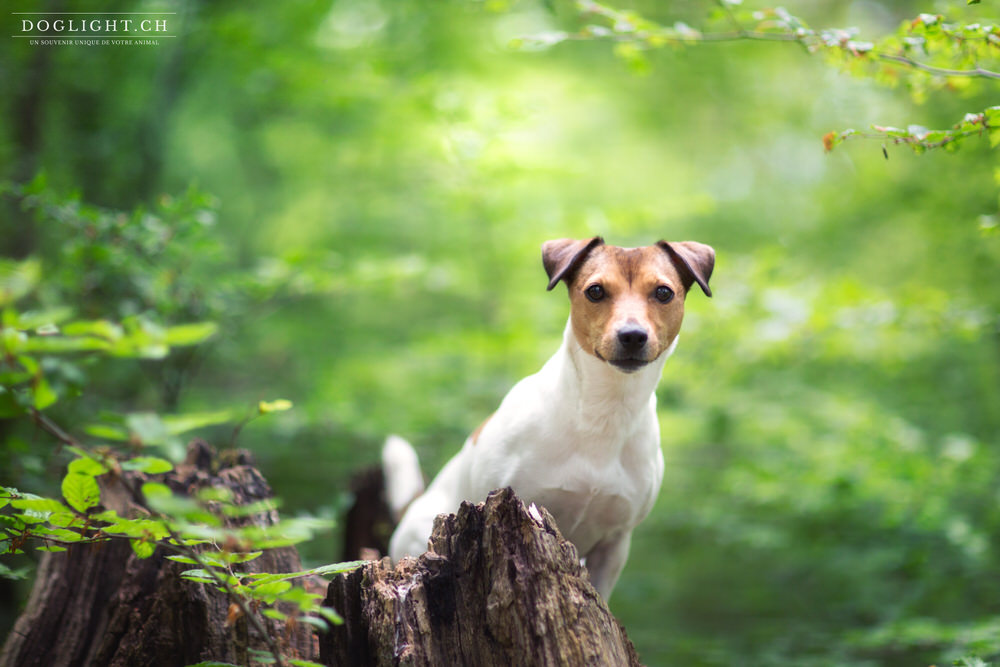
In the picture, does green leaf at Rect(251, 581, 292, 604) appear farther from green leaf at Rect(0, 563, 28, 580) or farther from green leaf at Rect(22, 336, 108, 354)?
green leaf at Rect(0, 563, 28, 580)

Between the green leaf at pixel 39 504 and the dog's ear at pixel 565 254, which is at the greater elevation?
the dog's ear at pixel 565 254

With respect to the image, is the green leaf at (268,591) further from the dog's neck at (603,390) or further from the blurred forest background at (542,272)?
the blurred forest background at (542,272)

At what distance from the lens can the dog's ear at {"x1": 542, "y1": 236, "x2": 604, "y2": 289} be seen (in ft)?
9.77

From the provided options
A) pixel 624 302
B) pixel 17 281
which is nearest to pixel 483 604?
pixel 624 302

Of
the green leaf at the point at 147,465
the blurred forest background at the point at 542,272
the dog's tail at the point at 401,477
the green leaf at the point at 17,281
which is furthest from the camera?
the blurred forest background at the point at 542,272

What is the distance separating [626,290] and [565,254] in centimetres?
34

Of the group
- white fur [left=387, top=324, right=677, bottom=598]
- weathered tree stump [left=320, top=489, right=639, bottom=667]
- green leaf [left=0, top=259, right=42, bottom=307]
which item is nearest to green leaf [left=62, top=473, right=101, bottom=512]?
green leaf [left=0, top=259, right=42, bottom=307]

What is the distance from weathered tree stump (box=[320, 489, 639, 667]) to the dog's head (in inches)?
26.8

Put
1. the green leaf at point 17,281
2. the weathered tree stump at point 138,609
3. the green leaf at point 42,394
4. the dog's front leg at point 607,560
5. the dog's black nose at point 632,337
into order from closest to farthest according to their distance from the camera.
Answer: the green leaf at point 17,281 → the green leaf at point 42,394 → the dog's black nose at point 632,337 → the weathered tree stump at point 138,609 → the dog's front leg at point 607,560

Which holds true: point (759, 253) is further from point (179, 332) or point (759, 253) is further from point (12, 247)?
point (12, 247)

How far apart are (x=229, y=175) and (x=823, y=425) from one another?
8.28 metres

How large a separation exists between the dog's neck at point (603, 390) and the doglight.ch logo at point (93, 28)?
581 centimetres

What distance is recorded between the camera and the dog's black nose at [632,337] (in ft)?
8.64

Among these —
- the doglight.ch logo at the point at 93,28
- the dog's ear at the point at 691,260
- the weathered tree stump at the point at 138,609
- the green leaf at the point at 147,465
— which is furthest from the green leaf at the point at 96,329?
the doglight.ch logo at the point at 93,28
